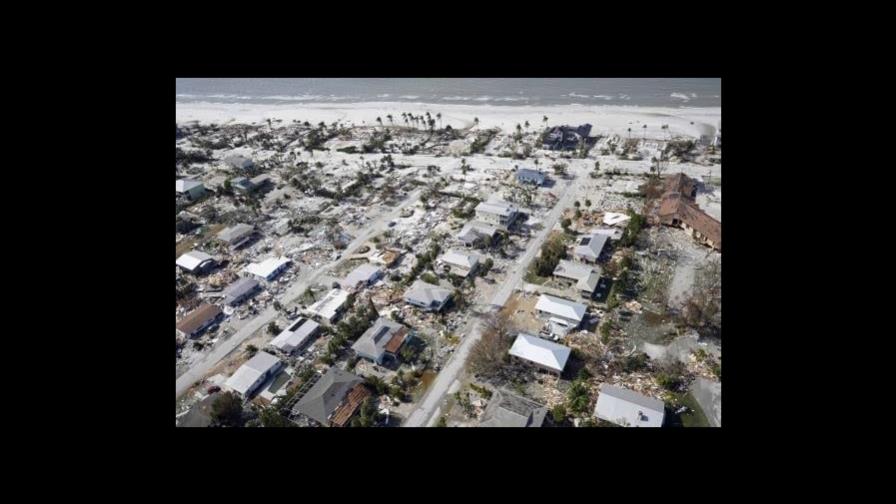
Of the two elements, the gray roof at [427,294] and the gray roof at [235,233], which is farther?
the gray roof at [235,233]

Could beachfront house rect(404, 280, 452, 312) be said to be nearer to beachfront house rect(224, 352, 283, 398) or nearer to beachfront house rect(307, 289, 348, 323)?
beachfront house rect(307, 289, 348, 323)

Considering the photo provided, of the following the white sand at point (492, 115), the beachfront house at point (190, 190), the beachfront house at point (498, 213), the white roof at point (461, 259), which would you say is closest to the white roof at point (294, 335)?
the white roof at point (461, 259)

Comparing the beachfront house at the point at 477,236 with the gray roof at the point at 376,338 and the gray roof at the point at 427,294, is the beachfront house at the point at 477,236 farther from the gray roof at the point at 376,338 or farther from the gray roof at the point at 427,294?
the gray roof at the point at 376,338

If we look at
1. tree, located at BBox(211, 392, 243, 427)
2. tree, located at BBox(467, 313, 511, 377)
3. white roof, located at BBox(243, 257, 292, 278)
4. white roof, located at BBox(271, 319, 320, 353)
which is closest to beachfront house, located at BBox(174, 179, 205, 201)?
white roof, located at BBox(243, 257, 292, 278)

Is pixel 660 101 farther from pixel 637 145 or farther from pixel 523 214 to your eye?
pixel 523 214

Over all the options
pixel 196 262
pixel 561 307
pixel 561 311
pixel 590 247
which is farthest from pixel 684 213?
pixel 196 262
